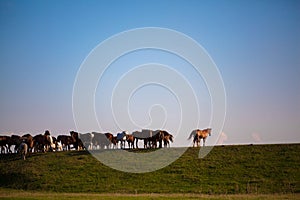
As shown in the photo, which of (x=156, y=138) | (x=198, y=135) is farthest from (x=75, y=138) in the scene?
(x=198, y=135)

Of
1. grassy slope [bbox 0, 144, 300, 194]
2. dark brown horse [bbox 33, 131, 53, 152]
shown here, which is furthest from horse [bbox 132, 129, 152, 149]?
dark brown horse [bbox 33, 131, 53, 152]

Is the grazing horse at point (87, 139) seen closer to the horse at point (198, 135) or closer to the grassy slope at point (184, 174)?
the grassy slope at point (184, 174)

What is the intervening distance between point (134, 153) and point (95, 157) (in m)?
4.25

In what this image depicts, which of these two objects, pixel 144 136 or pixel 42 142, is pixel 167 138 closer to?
pixel 144 136

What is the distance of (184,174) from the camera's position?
36.6m

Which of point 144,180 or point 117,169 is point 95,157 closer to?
point 117,169

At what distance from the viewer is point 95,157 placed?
43.8 metres

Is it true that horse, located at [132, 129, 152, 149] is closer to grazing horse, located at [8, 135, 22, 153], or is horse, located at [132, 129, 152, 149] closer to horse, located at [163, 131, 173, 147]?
horse, located at [163, 131, 173, 147]

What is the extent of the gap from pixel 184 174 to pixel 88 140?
19.8 metres

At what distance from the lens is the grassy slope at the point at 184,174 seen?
3306 cm

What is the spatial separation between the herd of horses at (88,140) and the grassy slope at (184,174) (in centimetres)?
558

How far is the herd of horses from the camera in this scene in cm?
4912

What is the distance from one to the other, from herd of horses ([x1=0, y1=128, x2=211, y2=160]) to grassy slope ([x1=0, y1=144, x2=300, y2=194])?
18.3 ft

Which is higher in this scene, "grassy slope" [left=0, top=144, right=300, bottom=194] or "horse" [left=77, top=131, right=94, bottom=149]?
"horse" [left=77, top=131, right=94, bottom=149]
